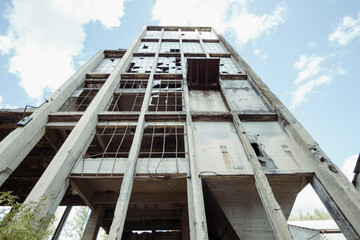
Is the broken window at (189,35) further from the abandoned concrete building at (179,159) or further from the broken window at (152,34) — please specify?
the abandoned concrete building at (179,159)

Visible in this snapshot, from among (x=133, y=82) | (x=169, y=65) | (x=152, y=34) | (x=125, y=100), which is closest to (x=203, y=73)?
(x=169, y=65)

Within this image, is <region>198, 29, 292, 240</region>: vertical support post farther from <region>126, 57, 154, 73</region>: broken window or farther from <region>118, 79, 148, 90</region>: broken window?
<region>126, 57, 154, 73</region>: broken window

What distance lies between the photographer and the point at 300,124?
6.47 m

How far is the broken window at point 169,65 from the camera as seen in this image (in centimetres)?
1155

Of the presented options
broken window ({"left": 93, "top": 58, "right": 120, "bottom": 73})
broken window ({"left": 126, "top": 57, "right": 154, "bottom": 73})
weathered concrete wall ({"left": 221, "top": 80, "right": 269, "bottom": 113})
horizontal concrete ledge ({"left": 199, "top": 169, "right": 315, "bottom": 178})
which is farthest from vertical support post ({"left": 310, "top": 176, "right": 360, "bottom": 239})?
broken window ({"left": 93, "top": 58, "right": 120, "bottom": 73})

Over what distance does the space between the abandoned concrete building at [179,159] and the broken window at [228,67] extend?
192 mm

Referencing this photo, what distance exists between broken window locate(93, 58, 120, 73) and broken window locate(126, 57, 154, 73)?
1.23m

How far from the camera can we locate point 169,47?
49.8ft

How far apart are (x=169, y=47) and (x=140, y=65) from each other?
4.41 meters

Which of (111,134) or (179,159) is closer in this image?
(179,159)

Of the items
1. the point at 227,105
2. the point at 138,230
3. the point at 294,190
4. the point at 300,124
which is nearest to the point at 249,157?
the point at 294,190

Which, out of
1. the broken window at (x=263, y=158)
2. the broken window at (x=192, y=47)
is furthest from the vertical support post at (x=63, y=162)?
the broken window at (x=192, y=47)

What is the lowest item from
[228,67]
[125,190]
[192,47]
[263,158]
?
[125,190]

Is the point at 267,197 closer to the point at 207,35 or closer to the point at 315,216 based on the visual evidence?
the point at 207,35
